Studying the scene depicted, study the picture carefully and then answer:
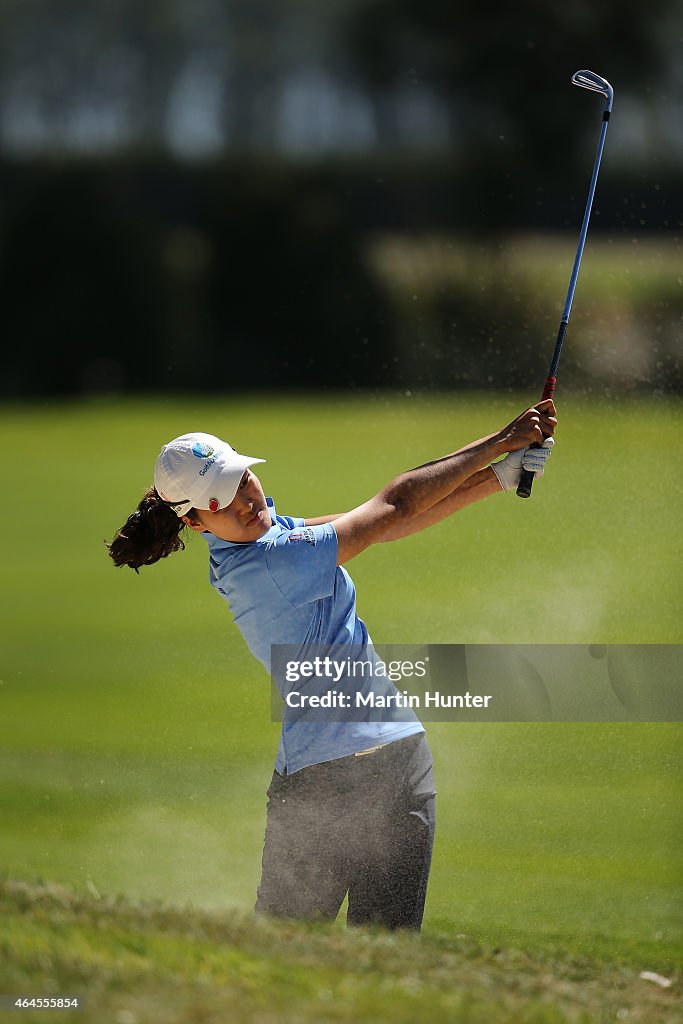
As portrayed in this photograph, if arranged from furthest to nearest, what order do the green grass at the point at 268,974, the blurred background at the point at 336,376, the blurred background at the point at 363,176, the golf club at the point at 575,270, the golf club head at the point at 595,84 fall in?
1. the blurred background at the point at 363,176
2. the blurred background at the point at 336,376
3. the golf club head at the point at 595,84
4. the golf club at the point at 575,270
5. the green grass at the point at 268,974

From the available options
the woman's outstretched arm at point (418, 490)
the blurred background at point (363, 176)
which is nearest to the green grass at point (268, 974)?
the woman's outstretched arm at point (418, 490)

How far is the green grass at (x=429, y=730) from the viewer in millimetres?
4168

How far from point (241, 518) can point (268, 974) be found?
3.29ft

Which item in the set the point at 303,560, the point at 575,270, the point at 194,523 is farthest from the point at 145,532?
the point at 575,270

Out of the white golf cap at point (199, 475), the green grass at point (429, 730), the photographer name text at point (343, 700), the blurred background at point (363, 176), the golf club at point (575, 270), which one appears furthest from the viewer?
the blurred background at point (363, 176)

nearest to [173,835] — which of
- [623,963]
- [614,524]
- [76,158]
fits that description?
[623,963]

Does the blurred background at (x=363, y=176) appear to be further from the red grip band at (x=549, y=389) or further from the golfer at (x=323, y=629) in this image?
the golfer at (x=323, y=629)

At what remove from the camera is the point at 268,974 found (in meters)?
2.72

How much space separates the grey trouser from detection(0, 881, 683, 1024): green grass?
11 cm

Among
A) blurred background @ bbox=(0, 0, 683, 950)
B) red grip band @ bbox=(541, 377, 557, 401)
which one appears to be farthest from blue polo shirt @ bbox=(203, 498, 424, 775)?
blurred background @ bbox=(0, 0, 683, 950)

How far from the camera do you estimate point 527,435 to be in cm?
327

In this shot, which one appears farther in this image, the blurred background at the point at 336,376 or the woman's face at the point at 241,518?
the blurred background at the point at 336,376

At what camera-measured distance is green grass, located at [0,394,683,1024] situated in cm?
417

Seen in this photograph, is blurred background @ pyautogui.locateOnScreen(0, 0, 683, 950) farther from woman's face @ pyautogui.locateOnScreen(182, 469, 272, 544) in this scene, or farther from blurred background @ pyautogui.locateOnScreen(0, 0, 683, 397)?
woman's face @ pyautogui.locateOnScreen(182, 469, 272, 544)
